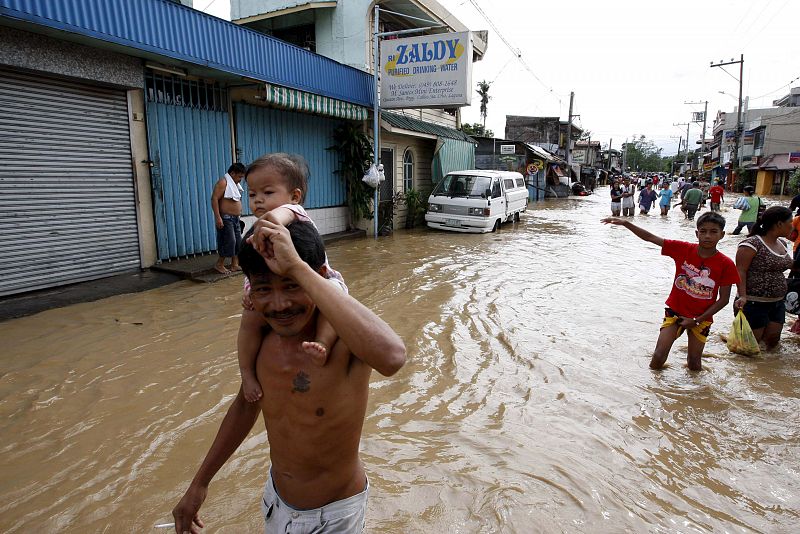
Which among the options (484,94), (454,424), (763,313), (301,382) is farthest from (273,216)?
(484,94)

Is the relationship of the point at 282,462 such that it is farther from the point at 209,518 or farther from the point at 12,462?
the point at 12,462

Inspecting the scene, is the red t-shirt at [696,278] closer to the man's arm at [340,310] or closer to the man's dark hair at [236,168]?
the man's arm at [340,310]

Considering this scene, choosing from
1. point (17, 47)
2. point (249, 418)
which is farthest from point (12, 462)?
point (17, 47)

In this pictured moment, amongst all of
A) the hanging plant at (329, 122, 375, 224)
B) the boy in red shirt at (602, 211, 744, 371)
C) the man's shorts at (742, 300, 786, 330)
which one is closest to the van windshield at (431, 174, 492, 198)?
the hanging plant at (329, 122, 375, 224)

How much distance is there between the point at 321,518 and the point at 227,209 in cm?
632

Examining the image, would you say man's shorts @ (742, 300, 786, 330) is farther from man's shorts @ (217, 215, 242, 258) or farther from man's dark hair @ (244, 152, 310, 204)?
man's shorts @ (217, 215, 242, 258)

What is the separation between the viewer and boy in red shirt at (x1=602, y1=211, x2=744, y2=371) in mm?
4258

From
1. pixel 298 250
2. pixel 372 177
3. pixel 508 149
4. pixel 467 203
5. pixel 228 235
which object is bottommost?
pixel 228 235

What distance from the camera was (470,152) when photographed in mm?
19797

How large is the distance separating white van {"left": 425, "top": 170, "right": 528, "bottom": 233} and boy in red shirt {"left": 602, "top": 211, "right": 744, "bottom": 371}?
9.65 metres

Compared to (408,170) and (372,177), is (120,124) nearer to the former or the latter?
(372,177)

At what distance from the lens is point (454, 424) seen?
11.9 ft

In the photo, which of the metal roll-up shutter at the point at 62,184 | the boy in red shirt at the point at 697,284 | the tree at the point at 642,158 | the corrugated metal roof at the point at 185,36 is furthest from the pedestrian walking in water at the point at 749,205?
the tree at the point at 642,158

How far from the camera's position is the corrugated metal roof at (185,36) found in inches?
215
